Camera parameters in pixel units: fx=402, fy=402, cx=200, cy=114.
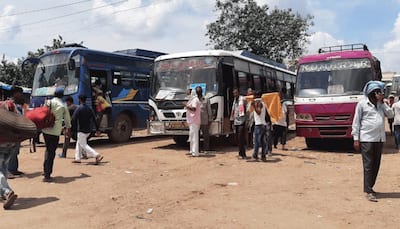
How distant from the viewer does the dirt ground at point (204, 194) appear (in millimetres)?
5141

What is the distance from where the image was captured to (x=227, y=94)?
11.9 metres

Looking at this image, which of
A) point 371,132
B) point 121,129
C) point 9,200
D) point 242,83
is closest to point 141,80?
point 121,129

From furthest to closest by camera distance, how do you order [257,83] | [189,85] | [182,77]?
[257,83], [182,77], [189,85]

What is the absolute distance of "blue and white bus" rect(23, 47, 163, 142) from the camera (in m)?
12.5

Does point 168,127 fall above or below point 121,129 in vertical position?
above

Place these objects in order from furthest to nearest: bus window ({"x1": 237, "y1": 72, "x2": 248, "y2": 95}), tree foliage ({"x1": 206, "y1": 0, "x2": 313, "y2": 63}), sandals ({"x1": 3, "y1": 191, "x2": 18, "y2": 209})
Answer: tree foliage ({"x1": 206, "y1": 0, "x2": 313, "y2": 63})
bus window ({"x1": 237, "y1": 72, "x2": 248, "y2": 95})
sandals ({"x1": 3, "y1": 191, "x2": 18, "y2": 209})

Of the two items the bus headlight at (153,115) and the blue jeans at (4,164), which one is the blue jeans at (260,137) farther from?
the blue jeans at (4,164)

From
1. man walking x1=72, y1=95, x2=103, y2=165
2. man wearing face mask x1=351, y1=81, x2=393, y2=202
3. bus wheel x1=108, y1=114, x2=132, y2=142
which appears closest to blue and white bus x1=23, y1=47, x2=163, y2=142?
bus wheel x1=108, y1=114, x2=132, y2=142

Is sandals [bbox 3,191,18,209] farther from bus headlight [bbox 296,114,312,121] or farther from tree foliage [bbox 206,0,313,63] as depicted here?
tree foliage [bbox 206,0,313,63]

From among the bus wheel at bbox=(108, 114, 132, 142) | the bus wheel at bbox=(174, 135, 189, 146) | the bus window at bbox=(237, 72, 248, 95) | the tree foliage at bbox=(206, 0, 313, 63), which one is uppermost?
the tree foliage at bbox=(206, 0, 313, 63)

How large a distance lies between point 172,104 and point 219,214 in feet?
22.3

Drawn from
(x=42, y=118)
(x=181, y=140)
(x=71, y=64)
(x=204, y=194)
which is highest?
(x=71, y=64)

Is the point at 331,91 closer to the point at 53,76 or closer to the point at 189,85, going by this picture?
the point at 189,85

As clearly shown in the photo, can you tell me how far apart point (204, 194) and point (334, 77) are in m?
6.75
